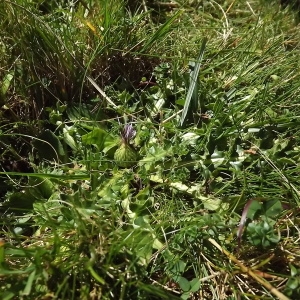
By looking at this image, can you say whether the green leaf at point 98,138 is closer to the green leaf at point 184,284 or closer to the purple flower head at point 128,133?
the purple flower head at point 128,133

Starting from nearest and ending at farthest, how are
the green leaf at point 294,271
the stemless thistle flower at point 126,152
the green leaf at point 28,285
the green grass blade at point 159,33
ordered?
the green leaf at point 28,285
the green leaf at point 294,271
the stemless thistle flower at point 126,152
the green grass blade at point 159,33

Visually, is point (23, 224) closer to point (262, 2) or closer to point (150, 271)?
point (150, 271)

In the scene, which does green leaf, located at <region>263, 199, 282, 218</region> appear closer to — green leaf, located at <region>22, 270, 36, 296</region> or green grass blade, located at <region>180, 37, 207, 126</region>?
green grass blade, located at <region>180, 37, 207, 126</region>

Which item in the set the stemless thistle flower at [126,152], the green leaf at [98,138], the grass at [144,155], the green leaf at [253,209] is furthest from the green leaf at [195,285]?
the green leaf at [98,138]

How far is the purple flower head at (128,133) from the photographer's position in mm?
1421

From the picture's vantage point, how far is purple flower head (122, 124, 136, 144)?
1.42 metres

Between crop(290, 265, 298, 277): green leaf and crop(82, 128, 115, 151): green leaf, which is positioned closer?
crop(290, 265, 298, 277): green leaf

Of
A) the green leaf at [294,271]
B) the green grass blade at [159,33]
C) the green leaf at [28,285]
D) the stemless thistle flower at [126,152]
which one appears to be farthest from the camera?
the green grass blade at [159,33]

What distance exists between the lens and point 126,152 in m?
1.42

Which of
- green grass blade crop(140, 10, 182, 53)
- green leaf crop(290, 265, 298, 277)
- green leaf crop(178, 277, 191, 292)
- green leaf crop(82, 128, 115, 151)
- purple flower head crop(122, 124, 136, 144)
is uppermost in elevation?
green grass blade crop(140, 10, 182, 53)

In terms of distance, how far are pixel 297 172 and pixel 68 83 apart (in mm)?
738

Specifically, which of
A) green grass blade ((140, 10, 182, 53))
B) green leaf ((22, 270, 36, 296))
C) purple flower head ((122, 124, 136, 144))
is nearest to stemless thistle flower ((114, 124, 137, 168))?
purple flower head ((122, 124, 136, 144))

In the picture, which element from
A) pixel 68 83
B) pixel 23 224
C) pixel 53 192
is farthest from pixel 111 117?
A: pixel 23 224

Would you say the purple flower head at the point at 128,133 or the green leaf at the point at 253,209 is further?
the purple flower head at the point at 128,133
